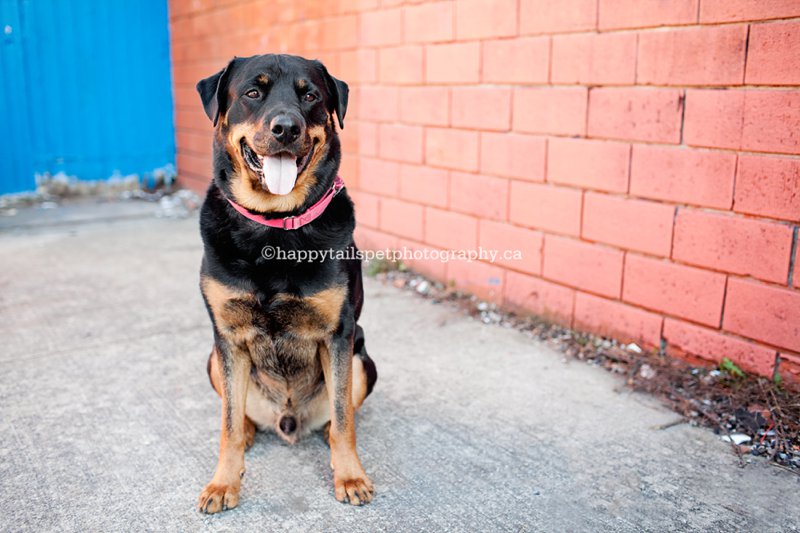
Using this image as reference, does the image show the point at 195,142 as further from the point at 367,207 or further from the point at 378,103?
the point at 378,103

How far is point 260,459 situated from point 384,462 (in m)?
0.49

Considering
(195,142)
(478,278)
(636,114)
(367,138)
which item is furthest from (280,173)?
(195,142)

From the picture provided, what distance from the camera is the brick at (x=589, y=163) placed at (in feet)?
11.6

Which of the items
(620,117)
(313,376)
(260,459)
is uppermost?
(620,117)

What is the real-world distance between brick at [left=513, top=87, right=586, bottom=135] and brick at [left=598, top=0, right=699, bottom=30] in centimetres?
38

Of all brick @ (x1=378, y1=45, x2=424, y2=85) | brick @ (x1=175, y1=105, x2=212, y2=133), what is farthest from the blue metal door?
brick @ (x1=378, y1=45, x2=424, y2=85)

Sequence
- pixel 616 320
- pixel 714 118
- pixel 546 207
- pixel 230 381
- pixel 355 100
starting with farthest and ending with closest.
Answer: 1. pixel 355 100
2. pixel 546 207
3. pixel 616 320
4. pixel 714 118
5. pixel 230 381

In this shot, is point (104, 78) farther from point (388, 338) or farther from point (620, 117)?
point (620, 117)

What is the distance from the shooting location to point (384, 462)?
266cm

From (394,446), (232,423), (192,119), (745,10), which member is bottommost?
(394,446)

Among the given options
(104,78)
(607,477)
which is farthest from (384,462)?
(104,78)

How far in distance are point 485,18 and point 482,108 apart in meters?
0.53

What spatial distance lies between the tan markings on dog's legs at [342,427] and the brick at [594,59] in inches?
82.8

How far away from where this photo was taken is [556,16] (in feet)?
12.3
